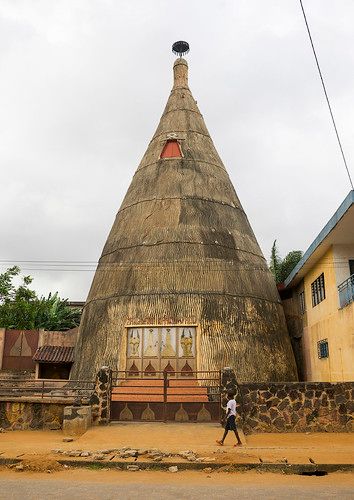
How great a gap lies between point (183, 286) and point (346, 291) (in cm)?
673

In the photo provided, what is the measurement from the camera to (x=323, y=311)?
63.4 feet

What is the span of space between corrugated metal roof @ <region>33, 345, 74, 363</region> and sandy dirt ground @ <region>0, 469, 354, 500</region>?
1441 centimetres

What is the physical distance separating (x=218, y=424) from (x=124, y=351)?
245 inches

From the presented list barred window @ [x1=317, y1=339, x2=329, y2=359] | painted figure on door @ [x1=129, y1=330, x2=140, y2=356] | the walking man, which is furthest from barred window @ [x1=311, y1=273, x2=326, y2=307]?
the walking man

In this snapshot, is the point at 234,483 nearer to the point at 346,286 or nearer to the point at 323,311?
the point at 346,286

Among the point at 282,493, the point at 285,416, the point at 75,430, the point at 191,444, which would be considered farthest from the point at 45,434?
the point at 282,493

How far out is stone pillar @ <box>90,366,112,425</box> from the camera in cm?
1431

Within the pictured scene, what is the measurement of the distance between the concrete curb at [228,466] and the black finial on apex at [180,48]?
2834 cm

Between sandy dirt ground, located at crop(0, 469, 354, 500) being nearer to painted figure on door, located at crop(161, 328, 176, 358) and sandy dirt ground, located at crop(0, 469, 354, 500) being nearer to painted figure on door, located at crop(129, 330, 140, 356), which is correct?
painted figure on door, located at crop(161, 328, 176, 358)

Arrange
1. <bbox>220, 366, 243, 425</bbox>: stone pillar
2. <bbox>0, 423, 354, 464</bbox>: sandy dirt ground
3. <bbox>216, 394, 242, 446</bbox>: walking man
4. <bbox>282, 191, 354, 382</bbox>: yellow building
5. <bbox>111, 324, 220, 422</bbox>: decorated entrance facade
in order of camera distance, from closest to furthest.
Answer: <bbox>0, 423, 354, 464</bbox>: sandy dirt ground < <bbox>216, 394, 242, 446</bbox>: walking man < <bbox>220, 366, 243, 425</bbox>: stone pillar < <bbox>282, 191, 354, 382</bbox>: yellow building < <bbox>111, 324, 220, 422</bbox>: decorated entrance facade

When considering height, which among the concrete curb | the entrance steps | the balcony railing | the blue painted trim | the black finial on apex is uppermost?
the black finial on apex

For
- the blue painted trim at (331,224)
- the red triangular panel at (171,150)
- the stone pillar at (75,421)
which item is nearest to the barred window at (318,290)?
the blue painted trim at (331,224)

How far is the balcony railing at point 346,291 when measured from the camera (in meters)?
15.9

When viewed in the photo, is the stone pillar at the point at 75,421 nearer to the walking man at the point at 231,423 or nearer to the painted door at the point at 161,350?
the walking man at the point at 231,423
